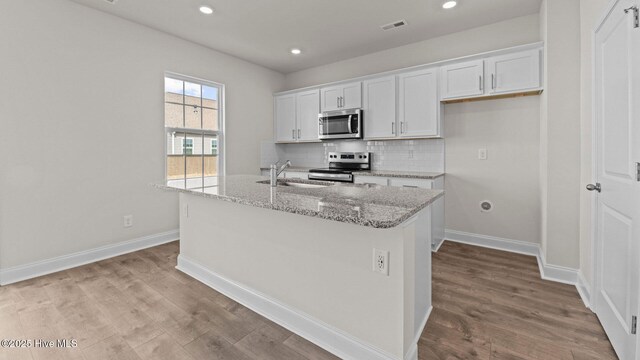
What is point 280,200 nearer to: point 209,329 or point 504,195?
point 209,329

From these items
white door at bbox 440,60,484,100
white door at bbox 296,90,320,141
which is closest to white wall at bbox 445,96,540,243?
white door at bbox 440,60,484,100

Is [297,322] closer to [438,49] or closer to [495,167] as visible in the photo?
[495,167]

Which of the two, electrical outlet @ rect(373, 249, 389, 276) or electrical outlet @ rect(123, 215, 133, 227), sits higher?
electrical outlet @ rect(373, 249, 389, 276)

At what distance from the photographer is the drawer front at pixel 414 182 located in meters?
3.28

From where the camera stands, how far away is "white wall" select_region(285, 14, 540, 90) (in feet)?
10.7

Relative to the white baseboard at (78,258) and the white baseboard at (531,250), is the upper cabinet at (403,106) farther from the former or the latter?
the white baseboard at (78,258)

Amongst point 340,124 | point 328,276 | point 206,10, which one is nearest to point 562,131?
point 328,276

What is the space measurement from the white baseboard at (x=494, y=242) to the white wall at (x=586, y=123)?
0.87 meters

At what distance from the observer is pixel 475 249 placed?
345cm

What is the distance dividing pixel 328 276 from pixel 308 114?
3483 millimetres

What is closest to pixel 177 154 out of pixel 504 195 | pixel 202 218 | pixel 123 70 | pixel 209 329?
pixel 123 70

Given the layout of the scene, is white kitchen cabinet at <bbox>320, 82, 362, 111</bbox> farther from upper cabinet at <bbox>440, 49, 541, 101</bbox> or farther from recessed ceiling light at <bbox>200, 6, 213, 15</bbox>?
recessed ceiling light at <bbox>200, 6, 213, 15</bbox>

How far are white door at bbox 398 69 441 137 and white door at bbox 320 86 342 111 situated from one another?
967mm

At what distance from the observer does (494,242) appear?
3.49 metres
